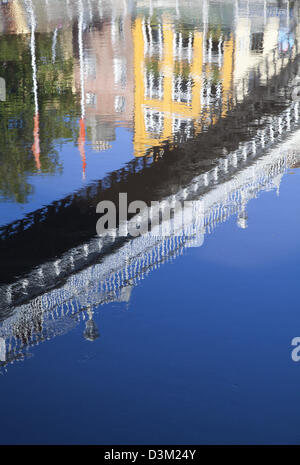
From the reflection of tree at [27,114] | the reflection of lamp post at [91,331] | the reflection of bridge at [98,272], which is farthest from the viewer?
the reflection of tree at [27,114]

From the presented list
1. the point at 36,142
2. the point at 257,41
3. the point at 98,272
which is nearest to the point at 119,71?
the point at 257,41

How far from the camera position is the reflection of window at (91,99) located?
81.3 feet

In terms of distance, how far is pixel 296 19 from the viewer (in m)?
43.1

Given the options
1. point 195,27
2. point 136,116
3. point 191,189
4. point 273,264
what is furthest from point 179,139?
point 195,27

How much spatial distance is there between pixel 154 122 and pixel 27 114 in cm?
389

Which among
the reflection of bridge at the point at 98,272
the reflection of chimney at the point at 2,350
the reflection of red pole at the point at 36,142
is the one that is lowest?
the reflection of chimney at the point at 2,350

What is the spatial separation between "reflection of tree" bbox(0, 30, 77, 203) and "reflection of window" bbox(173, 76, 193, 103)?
11.1 feet

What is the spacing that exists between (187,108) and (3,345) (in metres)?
14.6

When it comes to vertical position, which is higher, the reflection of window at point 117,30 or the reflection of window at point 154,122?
the reflection of window at point 117,30

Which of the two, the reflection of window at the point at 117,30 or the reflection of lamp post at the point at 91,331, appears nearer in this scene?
the reflection of lamp post at the point at 91,331

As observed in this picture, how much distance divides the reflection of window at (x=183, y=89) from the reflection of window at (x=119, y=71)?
209 cm

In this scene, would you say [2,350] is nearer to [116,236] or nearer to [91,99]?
[116,236]

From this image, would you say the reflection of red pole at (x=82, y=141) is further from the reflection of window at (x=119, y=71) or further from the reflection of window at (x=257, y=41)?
the reflection of window at (x=257, y=41)

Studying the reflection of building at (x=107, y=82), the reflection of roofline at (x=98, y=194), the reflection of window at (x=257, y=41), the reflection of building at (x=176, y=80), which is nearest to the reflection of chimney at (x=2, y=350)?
the reflection of roofline at (x=98, y=194)
